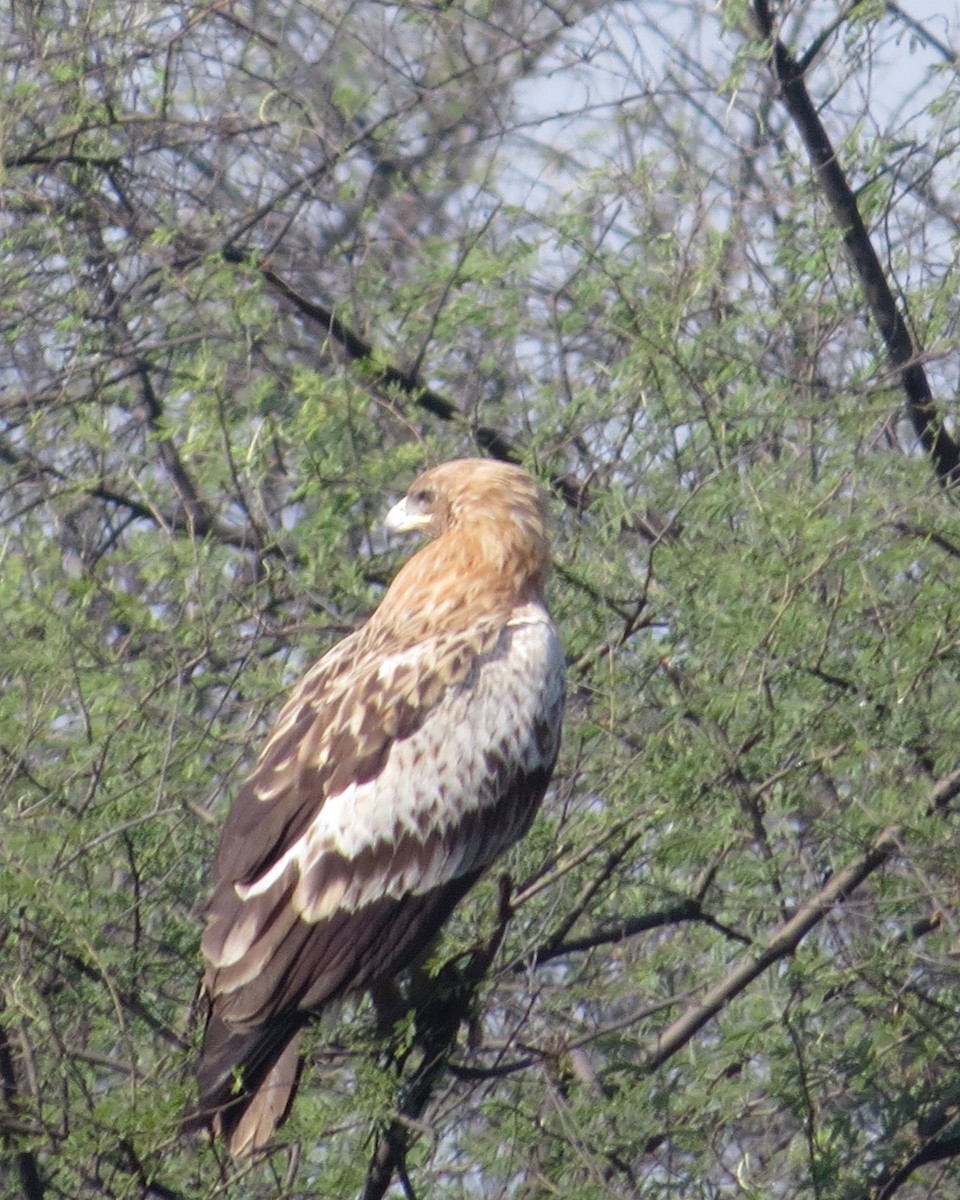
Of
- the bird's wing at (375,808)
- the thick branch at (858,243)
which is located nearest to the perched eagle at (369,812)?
the bird's wing at (375,808)

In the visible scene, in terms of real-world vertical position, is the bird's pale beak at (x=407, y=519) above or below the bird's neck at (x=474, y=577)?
above

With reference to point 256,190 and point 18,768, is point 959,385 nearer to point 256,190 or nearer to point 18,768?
point 256,190

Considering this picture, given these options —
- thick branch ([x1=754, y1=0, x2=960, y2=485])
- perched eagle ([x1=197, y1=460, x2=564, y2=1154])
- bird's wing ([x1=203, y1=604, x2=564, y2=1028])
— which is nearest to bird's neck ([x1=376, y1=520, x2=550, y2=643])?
perched eagle ([x1=197, y1=460, x2=564, y2=1154])

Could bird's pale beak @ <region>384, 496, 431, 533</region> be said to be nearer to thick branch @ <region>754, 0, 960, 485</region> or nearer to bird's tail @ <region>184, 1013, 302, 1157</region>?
thick branch @ <region>754, 0, 960, 485</region>

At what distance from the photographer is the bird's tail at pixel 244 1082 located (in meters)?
4.70

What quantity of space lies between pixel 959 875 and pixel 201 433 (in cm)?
268

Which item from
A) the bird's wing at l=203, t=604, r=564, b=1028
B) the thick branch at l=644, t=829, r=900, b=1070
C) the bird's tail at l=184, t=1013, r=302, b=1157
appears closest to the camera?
the bird's tail at l=184, t=1013, r=302, b=1157

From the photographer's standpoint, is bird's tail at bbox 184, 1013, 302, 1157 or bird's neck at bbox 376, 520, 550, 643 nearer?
bird's tail at bbox 184, 1013, 302, 1157

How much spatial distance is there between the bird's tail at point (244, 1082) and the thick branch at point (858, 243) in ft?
8.98

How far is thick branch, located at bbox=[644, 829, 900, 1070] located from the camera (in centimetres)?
545

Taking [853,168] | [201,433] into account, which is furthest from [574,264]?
[201,433]

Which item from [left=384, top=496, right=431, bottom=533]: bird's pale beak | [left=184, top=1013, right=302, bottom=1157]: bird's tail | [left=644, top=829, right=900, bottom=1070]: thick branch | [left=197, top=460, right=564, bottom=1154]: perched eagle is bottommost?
[left=644, top=829, right=900, bottom=1070]: thick branch

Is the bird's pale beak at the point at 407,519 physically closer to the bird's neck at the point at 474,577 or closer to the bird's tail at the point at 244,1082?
the bird's neck at the point at 474,577

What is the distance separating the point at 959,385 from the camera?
7.16 metres
